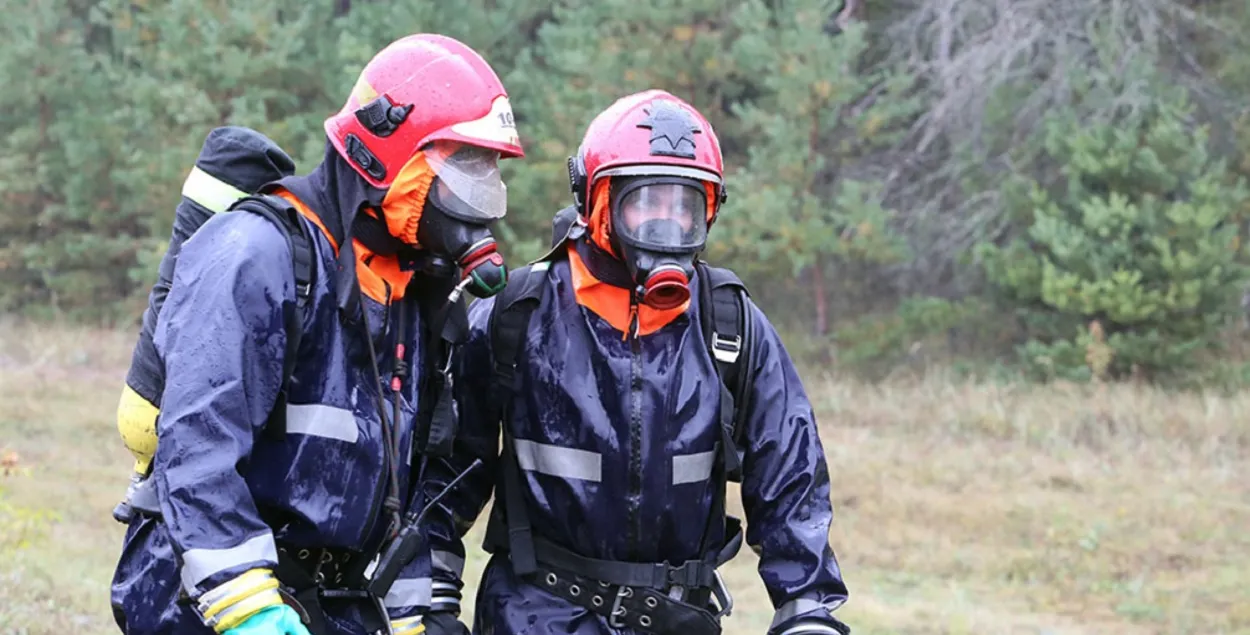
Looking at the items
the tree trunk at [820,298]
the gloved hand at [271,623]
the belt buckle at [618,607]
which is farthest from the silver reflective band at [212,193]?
the tree trunk at [820,298]

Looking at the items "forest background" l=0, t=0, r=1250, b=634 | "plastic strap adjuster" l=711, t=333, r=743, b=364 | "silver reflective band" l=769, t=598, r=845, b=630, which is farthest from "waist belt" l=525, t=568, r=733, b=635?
"forest background" l=0, t=0, r=1250, b=634

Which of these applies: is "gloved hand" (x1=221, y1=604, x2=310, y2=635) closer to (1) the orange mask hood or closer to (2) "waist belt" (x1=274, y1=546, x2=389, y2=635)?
(2) "waist belt" (x1=274, y1=546, x2=389, y2=635)

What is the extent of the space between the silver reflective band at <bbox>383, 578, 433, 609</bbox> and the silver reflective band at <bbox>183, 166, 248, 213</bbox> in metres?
1.40

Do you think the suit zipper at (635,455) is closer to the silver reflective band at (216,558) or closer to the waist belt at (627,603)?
the waist belt at (627,603)

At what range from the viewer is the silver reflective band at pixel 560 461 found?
3910 mm

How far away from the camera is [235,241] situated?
10.4 feet

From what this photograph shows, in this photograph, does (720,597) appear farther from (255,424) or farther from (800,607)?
(255,424)

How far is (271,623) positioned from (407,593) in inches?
32.1

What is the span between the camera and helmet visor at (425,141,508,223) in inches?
138

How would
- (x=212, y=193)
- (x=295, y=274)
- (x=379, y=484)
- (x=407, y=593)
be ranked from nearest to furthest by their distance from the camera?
1. (x=295, y=274)
2. (x=379, y=484)
3. (x=407, y=593)
4. (x=212, y=193)

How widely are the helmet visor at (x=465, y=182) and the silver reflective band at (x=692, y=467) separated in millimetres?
842

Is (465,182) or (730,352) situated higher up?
(465,182)

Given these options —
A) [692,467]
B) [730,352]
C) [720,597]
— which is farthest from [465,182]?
[720,597]

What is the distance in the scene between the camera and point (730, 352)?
3.96 m
